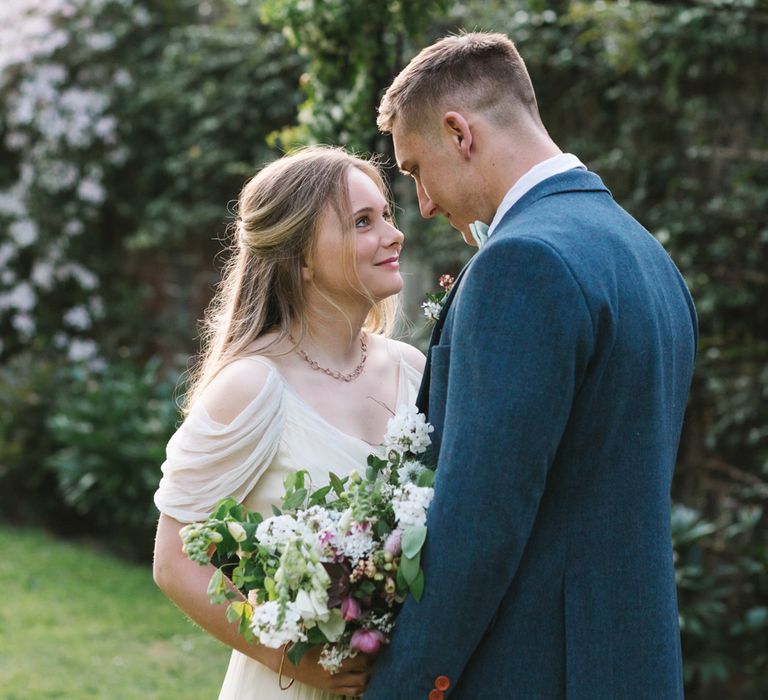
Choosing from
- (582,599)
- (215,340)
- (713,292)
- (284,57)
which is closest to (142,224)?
(284,57)

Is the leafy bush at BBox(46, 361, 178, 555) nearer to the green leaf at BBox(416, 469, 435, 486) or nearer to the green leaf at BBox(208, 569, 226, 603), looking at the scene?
the green leaf at BBox(208, 569, 226, 603)

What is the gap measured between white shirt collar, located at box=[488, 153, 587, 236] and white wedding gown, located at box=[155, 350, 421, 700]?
706mm

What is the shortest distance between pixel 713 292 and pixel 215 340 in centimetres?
311

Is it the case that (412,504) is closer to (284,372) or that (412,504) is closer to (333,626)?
(333,626)

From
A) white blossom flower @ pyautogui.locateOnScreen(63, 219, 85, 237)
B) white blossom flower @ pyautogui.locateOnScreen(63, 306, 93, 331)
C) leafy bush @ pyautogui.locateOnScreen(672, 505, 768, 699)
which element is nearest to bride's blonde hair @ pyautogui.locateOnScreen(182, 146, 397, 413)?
leafy bush @ pyautogui.locateOnScreen(672, 505, 768, 699)

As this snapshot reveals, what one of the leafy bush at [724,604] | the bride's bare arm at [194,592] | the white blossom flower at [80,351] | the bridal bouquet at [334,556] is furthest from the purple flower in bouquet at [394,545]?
the white blossom flower at [80,351]

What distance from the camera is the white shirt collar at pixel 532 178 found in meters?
1.79

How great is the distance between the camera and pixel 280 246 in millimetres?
2398

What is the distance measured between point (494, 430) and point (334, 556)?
1.31 feet

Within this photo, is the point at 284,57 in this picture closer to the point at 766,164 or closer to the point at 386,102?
the point at 766,164

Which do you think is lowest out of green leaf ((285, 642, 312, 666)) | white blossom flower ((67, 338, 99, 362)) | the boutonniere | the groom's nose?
white blossom flower ((67, 338, 99, 362))

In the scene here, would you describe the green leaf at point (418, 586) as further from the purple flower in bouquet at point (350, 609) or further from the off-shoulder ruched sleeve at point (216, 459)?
the off-shoulder ruched sleeve at point (216, 459)

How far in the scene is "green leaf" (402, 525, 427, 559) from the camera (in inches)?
63.9

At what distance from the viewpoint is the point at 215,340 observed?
8.24 ft
